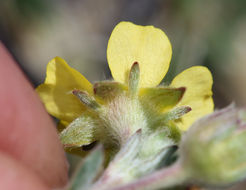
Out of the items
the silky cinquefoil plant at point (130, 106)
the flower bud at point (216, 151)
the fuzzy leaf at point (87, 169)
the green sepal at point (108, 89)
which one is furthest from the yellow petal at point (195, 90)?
the fuzzy leaf at point (87, 169)

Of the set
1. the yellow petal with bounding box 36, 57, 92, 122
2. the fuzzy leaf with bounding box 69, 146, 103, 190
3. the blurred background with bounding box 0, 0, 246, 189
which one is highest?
the yellow petal with bounding box 36, 57, 92, 122

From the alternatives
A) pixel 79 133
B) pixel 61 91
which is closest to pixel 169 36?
pixel 61 91

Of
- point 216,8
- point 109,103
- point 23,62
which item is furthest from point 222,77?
point 109,103

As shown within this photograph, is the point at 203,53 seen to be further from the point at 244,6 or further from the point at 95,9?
the point at 95,9

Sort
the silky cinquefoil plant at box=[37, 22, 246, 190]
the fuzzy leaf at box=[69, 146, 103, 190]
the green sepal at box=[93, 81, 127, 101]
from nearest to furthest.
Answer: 1. the fuzzy leaf at box=[69, 146, 103, 190]
2. the silky cinquefoil plant at box=[37, 22, 246, 190]
3. the green sepal at box=[93, 81, 127, 101]

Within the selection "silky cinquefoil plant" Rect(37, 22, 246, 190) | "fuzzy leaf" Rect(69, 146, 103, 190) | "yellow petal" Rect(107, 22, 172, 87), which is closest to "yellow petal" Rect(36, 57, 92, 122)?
"silky cinquefoil plant" Rect(37, 22, 246, 190)

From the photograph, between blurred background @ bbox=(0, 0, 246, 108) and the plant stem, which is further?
blurred background @ bbox=(0, 0, 246, 108)

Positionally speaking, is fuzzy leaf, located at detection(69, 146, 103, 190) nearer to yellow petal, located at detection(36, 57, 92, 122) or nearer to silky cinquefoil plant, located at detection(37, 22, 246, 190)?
silky cinquefoil plant, located at detection(37, 22, 246, 190)
